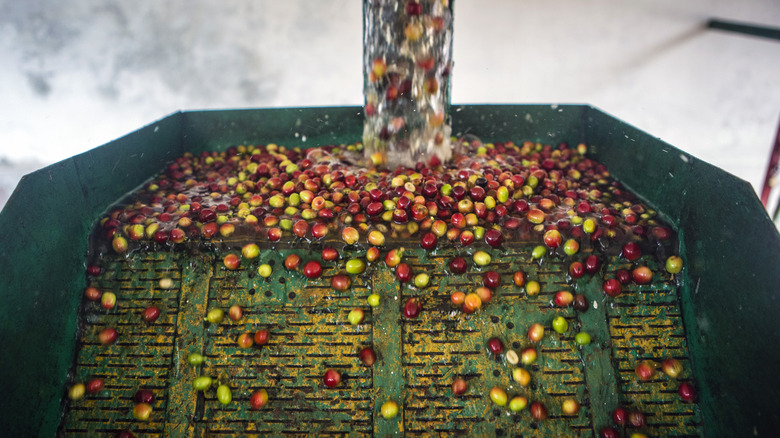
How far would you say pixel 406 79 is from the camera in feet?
7.70

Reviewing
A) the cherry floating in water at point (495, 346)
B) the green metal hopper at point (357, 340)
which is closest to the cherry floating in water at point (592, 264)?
the green metal hopper at point (357, 340)

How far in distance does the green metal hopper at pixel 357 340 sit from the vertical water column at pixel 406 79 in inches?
33.2

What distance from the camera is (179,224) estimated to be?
198 centimetres

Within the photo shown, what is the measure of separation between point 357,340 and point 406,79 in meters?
1.39

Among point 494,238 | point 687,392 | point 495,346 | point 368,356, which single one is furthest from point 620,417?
point 368,356

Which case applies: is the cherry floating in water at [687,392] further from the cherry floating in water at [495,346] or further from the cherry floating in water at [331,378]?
the cherry floating in water at [331,378]

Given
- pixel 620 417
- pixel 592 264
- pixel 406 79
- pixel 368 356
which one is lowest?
pixel 620 417

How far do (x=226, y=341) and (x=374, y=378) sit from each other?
62 centimetres

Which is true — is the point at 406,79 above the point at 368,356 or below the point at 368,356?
above

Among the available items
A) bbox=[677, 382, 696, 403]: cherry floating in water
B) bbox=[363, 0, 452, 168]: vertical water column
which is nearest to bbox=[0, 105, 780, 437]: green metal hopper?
bbox=[677, 382, 696, 403]: cherry floating in water

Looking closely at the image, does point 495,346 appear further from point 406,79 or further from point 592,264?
point 406,79

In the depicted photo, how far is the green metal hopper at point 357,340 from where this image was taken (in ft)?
A: 5.08

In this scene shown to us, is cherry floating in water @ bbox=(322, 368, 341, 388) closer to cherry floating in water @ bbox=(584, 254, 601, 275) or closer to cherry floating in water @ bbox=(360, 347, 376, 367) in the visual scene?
cherry floating in water @ bbox=(360, 347, 376, 367)

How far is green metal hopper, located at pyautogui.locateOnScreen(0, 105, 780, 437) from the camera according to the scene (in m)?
1.55
